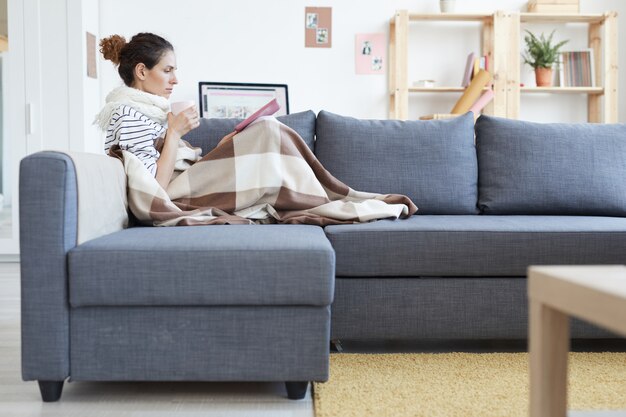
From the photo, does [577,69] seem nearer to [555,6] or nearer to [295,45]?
[555,6]

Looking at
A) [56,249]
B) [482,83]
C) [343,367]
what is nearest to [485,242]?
[343,367]

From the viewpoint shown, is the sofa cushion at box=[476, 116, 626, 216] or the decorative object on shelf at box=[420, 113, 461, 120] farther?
the decorative object on shelf at box=[420, 113, 461, 120]

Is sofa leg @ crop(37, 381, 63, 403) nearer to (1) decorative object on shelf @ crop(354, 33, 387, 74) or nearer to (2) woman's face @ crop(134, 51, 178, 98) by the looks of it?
(2) woman's face @ crop(134, 51, 178, 98)

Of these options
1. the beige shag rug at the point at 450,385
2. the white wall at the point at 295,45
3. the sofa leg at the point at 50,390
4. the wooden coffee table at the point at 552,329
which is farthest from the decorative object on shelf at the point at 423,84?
the wooden coffee table at the point at 552,329

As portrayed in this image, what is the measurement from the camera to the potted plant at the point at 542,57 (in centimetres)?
441

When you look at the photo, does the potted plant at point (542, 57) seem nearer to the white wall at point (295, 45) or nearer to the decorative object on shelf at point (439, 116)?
the white wall at point (295, 45)

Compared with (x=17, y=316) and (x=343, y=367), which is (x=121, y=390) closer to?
(x=343, y=367)

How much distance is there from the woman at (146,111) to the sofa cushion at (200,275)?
2.20 ft

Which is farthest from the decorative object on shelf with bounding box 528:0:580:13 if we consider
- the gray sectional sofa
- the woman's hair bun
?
the woman's hair bun

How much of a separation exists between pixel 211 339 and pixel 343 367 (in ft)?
1.45

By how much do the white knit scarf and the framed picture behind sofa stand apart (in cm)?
195

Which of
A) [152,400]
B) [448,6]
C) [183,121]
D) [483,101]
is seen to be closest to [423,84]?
[483,101]

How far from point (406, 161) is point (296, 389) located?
3.71 feet

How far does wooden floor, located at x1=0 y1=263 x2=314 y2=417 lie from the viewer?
64.2 inches
